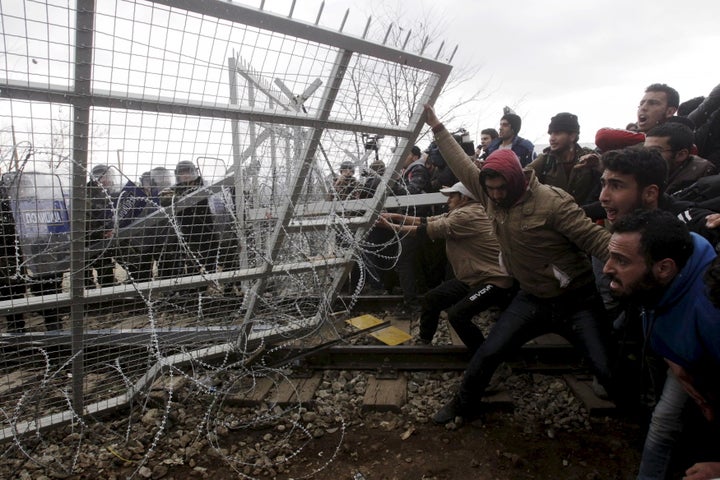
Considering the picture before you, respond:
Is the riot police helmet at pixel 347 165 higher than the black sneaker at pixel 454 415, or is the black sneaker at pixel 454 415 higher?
the riot police helmet at pixel 347 165

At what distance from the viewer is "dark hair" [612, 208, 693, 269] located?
2078mm

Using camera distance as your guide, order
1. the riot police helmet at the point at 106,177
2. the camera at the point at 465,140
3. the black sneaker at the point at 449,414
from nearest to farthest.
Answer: the riot police helmet at the point at 106,177
the black sneaker at the point at 449,414
the camera at the point at 465,140

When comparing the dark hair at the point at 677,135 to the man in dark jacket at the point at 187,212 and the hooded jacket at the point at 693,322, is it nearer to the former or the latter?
the hooded jacket at the point at 693,322

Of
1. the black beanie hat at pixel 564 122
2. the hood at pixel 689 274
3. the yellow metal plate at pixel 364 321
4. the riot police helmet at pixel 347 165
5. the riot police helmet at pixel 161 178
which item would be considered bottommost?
the yellow metal plate at pixel 364 321

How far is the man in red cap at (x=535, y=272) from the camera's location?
322cm

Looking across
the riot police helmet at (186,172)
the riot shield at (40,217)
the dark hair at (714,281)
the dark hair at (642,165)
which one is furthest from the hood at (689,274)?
the riot shield at (40,217)

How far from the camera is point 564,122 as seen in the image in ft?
14.3

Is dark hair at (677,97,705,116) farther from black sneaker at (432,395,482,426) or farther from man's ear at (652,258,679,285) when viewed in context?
black sneaker at (432,395,482,426)

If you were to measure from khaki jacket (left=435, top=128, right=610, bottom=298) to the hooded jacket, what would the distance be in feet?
3.23

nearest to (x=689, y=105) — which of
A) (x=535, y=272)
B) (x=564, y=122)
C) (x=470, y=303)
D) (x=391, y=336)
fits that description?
(x=564, y=122)

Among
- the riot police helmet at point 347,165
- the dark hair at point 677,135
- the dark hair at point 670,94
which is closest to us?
the dark hair at point 677,135

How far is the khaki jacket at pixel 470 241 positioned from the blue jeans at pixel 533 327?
75 centimetres

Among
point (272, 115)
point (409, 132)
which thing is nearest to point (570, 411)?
point (409, 132)

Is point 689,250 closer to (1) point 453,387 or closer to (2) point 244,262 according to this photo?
(1) point 453,387
